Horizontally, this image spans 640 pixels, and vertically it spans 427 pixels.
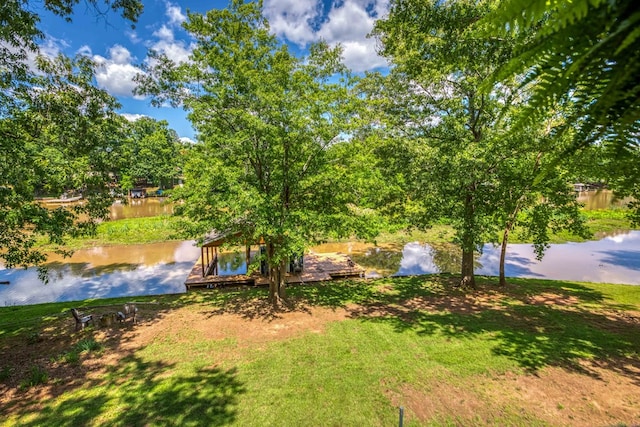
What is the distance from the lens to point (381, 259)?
19.9 meters

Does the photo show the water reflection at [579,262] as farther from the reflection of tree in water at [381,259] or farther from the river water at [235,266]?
the reflection of tree in water at [381,259]

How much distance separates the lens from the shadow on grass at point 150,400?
543 cm

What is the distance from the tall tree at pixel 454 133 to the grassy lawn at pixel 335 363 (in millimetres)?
3037

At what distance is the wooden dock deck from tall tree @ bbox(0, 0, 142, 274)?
760 cm

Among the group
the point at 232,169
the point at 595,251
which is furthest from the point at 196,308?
the point at 595,251

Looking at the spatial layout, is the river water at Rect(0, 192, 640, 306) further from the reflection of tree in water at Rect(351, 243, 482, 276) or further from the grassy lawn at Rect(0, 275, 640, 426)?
the grassy lawn at Rect(0, 275, 640, 426)

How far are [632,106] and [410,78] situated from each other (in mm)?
10707

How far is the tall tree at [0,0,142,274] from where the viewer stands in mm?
6152

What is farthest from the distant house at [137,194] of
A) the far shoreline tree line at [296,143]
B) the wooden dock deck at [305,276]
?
the far shoreline tree line at [296,143]

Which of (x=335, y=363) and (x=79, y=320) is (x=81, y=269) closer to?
(x=79, y=320)

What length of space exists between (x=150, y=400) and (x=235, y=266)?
42.9ft

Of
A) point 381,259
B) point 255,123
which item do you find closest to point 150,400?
point 255,123

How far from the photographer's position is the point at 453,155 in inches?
364

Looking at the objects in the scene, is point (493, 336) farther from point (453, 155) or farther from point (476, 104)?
point (476, 104)
